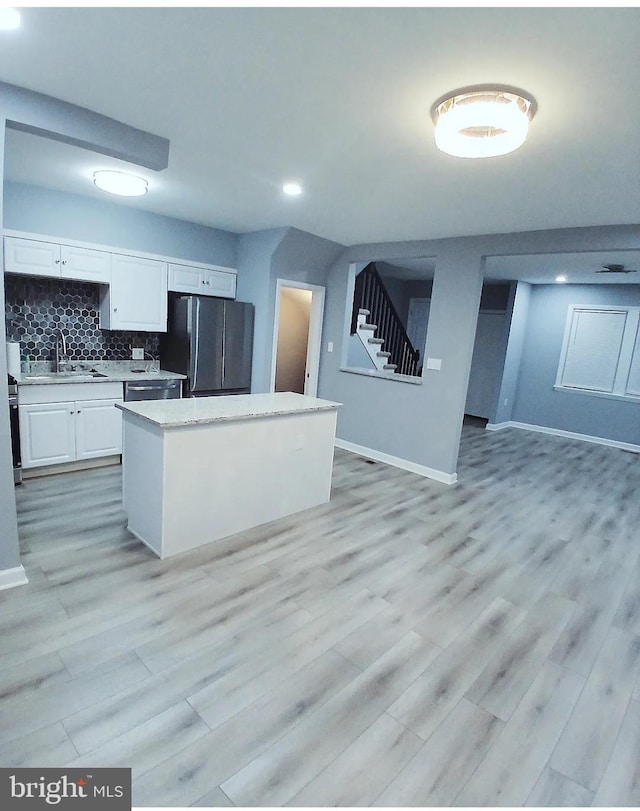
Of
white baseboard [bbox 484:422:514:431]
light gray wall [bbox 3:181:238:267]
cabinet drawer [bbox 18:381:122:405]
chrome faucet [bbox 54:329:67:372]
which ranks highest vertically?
light gray wall [bbox 3:181:238:267]

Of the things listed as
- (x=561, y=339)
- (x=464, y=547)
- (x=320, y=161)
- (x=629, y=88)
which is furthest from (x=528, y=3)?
(x=561, y=339)

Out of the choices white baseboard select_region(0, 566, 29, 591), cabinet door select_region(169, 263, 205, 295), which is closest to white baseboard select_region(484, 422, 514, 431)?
cabinet door select_region(169, 263, 205, 295)

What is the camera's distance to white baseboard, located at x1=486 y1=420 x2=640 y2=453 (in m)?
6.35

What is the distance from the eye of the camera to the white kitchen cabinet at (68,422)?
11.4ft

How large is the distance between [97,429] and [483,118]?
12.4ft

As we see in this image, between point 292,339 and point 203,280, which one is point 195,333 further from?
point 292,339

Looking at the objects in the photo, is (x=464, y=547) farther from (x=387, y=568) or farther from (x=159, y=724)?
(x=159, y=724)

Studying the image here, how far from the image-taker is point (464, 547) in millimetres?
3010

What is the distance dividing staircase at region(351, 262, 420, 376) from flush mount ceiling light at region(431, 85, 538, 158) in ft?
13.8

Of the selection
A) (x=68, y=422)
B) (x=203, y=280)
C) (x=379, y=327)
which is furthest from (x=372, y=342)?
(x=68, y=422)

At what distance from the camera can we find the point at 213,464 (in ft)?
8.77

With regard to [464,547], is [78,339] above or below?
above

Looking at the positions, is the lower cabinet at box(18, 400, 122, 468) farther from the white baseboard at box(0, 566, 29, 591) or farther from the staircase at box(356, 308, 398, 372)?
the staircase at box(356, 308, 398, 372)

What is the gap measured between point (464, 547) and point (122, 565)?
2296mm
